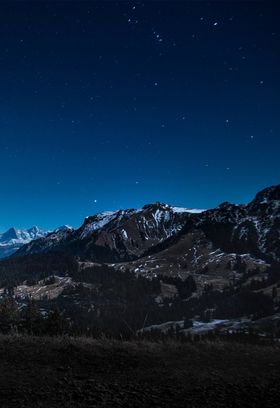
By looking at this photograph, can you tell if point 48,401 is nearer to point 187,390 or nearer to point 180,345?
point 187,390

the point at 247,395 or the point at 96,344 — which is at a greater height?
the point at 96,344

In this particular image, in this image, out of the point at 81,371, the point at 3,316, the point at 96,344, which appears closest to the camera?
the point at 81,371

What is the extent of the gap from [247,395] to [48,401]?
6272 millimetres

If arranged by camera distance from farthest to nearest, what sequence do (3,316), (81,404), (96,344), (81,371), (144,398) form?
(3,316), (96,344), (81,371), (144,398), (81,404)

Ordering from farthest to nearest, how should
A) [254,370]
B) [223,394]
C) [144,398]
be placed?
[254,370], [223,394], [144,398]

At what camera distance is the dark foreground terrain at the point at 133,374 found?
441 inches

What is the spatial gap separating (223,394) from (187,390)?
3.77 ft

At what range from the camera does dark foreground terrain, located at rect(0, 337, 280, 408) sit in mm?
11195

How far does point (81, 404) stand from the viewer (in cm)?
1052

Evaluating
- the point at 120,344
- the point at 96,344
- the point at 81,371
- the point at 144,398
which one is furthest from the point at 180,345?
the point at 144,398

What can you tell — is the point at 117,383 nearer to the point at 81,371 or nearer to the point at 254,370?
the point at 81,371

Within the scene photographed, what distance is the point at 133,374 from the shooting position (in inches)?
552

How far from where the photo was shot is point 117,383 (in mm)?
12680

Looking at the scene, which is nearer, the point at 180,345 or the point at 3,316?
the point at 180,345
